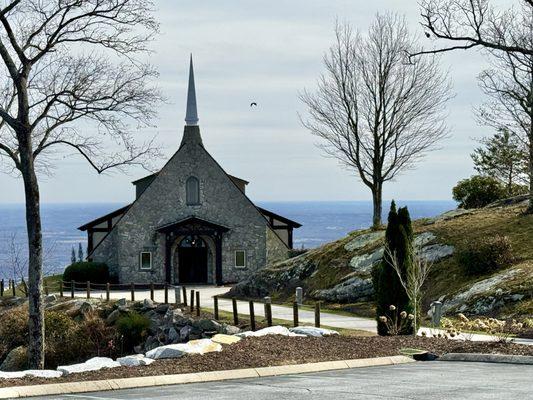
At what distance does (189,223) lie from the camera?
59.6m

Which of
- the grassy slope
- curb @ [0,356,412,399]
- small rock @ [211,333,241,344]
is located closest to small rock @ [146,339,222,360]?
small rock @ [211,333,241,344]

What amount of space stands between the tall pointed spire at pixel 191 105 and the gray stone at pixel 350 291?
73.4ft

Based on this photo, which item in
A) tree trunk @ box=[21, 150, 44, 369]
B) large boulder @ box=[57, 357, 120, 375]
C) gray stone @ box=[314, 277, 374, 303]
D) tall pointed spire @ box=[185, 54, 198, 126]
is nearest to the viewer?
large boulder @ box=[57, 357, 120, 375]

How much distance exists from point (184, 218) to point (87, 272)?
6864mm

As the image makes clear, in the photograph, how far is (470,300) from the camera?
3591 cm

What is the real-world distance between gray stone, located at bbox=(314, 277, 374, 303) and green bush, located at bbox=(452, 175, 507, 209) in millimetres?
21155

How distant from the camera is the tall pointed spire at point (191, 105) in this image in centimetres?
6395

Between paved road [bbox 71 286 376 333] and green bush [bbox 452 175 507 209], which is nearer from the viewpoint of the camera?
paved road [bbox 71 286 376 333]

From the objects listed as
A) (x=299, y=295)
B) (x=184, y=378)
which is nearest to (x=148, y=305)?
(x=299, y=295)

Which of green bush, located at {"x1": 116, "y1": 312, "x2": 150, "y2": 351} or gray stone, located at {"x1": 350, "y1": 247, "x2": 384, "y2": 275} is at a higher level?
gray stone, located at {"x1": 350, "y1": 247, "x2": 384, "y2": 275}

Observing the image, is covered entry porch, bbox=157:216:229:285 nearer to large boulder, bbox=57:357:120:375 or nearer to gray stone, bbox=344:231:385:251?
gray stone, bbox=344:231:385:251

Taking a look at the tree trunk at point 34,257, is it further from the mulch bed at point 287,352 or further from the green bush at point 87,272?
the green bush at point 87,272

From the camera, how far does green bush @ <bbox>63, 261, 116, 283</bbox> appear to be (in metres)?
57.1

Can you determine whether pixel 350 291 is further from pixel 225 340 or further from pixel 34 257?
pixel 225 340
